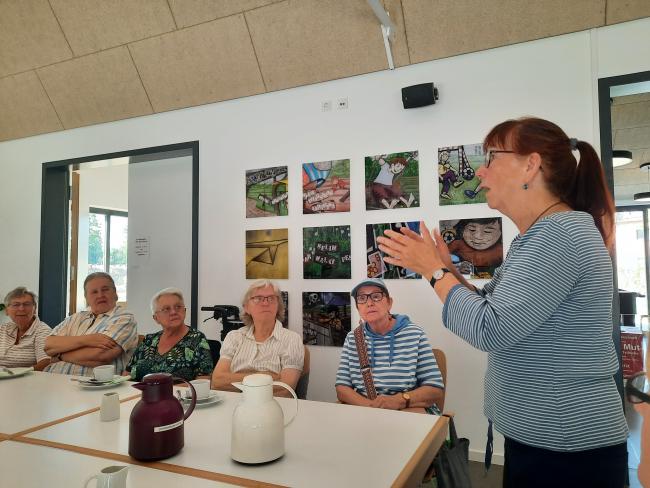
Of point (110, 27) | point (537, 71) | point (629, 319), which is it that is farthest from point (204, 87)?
point (629, 319)

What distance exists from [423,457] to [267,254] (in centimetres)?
231

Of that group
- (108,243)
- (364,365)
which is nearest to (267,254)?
(364,365)

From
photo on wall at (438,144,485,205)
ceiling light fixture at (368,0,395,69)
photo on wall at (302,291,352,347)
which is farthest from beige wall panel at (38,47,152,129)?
photo on wall at (438,144,485,205)

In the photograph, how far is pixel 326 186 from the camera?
128 inches

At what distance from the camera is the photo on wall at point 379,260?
9.95ft

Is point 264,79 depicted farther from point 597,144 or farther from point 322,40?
point 597,144

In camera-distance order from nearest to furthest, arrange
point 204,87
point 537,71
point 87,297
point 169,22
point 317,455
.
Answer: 1. point 317,455
2. point 537,71
3. point 87,297
4. point 169,22
5. point 204,87

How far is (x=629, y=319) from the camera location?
5.74 metres

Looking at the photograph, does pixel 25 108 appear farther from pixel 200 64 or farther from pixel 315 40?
pixel 315 40

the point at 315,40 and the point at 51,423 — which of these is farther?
the point at 315,40

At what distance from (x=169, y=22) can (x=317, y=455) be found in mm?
3250

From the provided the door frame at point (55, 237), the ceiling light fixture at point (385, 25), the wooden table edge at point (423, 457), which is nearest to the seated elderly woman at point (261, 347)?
the wooden table edge at point (423, 457)

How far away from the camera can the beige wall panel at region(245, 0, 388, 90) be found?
2984 millimetres

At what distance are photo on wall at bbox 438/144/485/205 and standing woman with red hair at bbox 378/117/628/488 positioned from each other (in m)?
1.67
